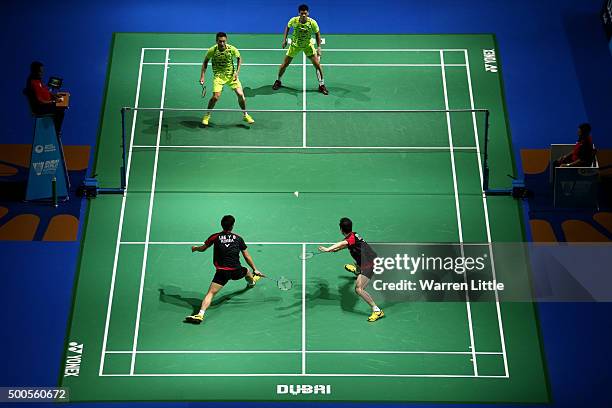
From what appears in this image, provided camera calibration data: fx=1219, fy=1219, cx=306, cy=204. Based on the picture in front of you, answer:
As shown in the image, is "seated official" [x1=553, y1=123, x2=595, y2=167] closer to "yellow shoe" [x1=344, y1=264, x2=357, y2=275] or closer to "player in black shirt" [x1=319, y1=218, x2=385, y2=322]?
"yellow shoe" [x1=344, y1=264, x2=357, y2=275]

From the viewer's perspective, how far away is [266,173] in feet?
82.4

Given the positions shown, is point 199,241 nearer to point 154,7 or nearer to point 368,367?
point 368,367

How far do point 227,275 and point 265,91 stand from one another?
6536 millimetres

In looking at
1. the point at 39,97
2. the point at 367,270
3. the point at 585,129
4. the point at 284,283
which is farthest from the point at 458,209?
the point at 39,97

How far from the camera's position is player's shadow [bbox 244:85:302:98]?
27.5 m

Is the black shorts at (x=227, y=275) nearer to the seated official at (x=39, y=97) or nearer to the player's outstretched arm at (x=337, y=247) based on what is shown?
the player's outstretched arm at (x=337, y=247)

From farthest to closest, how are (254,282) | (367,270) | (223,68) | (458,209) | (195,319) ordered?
(223,68) < (458,209) < (254,282) < (195,319) < (367,270)

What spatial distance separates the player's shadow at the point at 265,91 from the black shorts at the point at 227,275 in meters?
6.27

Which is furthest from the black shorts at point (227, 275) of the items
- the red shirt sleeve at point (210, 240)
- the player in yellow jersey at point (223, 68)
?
the player in yellow jersey at point (223, 68)

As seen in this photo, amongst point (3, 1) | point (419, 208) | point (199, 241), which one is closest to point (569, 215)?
point (419, 208)

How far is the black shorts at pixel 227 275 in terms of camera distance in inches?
878

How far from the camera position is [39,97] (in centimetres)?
2412

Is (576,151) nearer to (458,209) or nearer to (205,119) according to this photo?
(458,209)

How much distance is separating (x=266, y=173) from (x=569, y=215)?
6.26m
